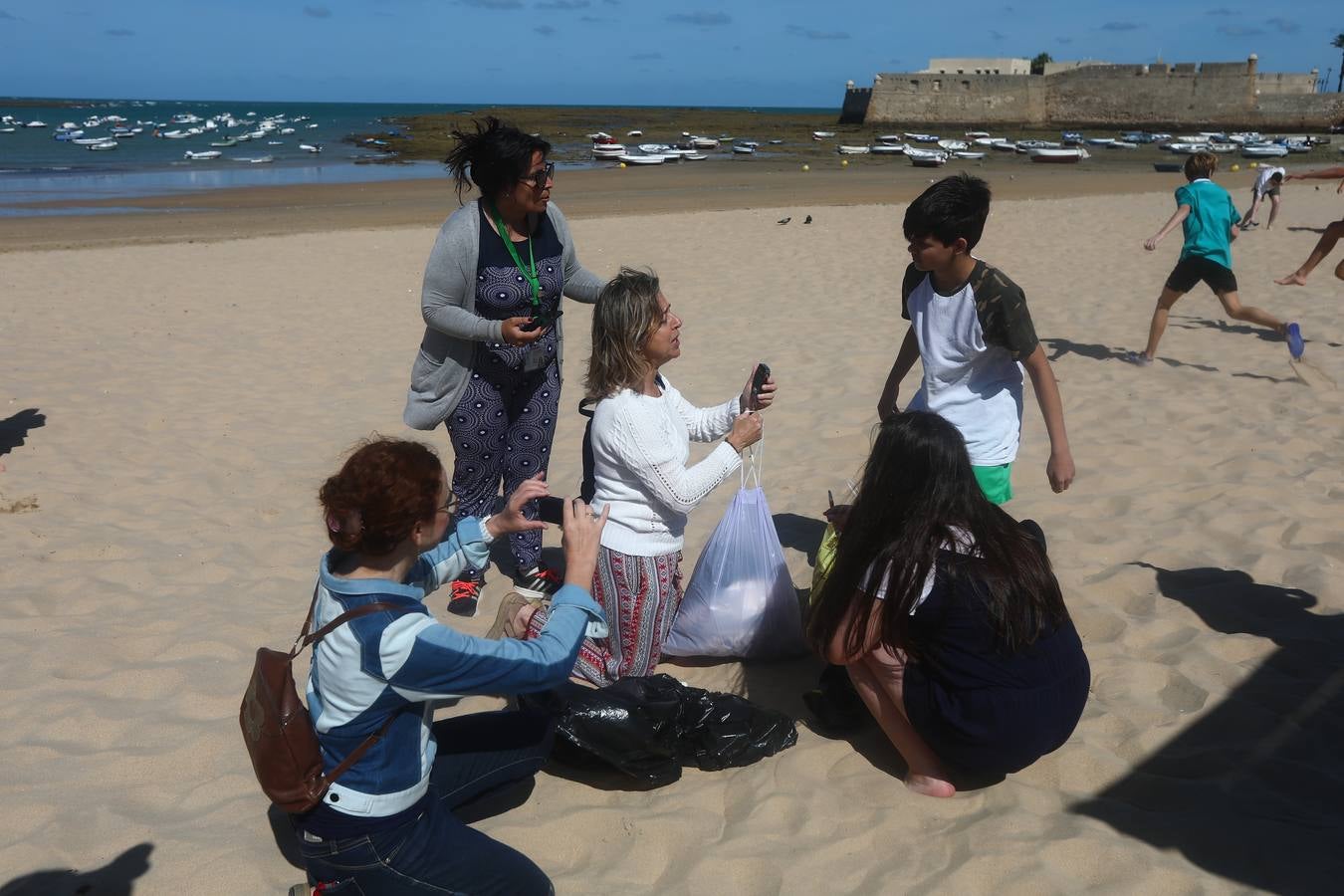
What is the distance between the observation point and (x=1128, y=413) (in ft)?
20.4

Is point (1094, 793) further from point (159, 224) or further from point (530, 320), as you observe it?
point (159, 224)

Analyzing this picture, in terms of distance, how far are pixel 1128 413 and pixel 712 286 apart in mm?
5134

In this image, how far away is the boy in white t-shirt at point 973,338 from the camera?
3332 mm

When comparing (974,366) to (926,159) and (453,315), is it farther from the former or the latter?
(926,159)

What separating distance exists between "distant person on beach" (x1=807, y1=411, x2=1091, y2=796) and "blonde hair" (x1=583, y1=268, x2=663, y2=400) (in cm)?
86

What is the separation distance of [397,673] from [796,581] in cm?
247

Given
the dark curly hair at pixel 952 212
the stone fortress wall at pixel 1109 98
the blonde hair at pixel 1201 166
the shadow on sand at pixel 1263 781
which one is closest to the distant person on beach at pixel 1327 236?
the blonde hair at pixel 1201 166

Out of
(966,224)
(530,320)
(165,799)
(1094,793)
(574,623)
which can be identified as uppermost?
(966,224)

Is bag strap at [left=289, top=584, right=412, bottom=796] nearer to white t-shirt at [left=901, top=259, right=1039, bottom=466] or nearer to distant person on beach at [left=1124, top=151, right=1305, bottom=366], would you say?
white t-shirt at [left=901, top=259, right=1039, bottom=466]

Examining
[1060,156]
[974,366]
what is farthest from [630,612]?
[1060,156]

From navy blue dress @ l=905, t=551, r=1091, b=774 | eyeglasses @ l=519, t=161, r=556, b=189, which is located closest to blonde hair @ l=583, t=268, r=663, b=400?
eyeglasses @ l=519, t=161, r=556, b=189

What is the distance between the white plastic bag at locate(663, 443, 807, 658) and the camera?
3.51m

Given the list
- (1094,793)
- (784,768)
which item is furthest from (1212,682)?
(784,768)

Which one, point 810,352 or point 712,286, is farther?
point 712,286
